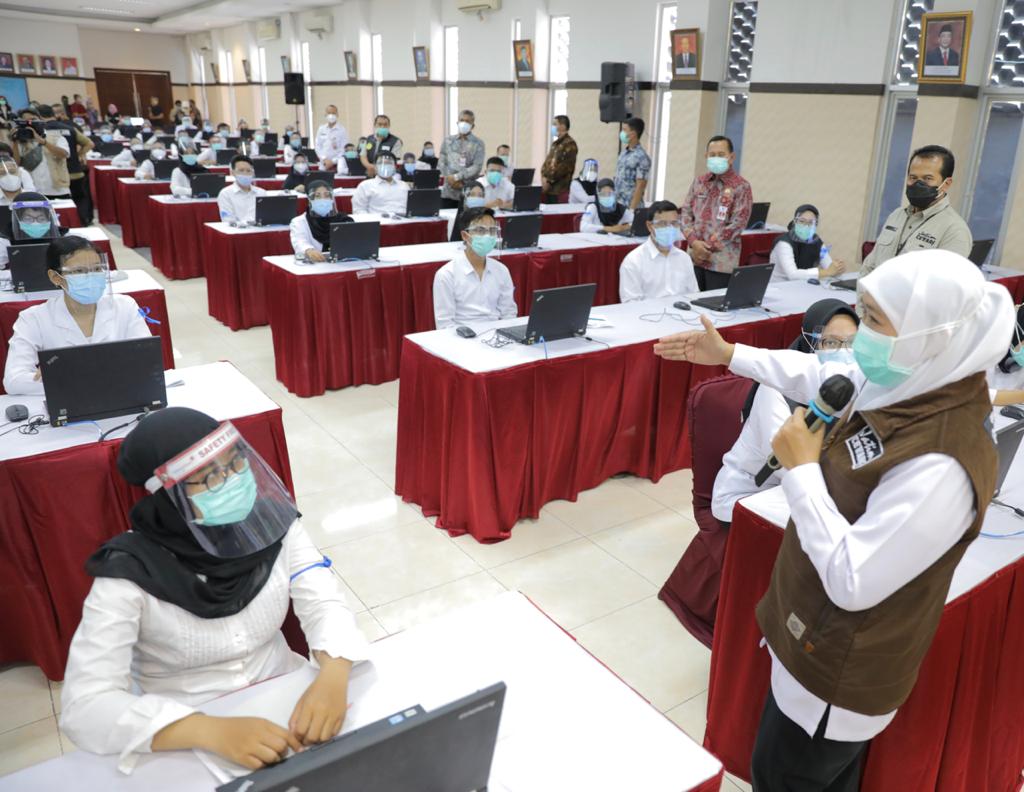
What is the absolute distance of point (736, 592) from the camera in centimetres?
197

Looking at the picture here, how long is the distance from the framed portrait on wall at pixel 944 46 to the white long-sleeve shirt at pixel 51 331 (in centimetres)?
644

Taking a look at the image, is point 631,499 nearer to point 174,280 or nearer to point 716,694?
point 716,694

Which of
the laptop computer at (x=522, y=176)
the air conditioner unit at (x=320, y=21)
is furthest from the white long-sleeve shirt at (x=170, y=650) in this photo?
the air conditioner unit at (x=320, y=21)

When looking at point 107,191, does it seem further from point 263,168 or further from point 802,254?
point 802,254

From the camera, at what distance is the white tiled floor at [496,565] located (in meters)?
2.40

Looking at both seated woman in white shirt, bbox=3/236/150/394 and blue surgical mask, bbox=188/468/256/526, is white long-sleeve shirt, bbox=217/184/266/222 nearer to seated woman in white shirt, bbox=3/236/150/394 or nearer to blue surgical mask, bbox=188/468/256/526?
seated woman in white shirt, bbox=3/236/150/394

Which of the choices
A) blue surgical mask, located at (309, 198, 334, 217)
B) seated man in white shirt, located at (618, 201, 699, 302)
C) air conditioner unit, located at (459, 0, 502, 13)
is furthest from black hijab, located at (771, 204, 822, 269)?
air conditioner unit, located at (459, 0, 502, 13)

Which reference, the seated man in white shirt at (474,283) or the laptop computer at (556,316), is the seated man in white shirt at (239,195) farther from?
the laptop computer at (556,316)

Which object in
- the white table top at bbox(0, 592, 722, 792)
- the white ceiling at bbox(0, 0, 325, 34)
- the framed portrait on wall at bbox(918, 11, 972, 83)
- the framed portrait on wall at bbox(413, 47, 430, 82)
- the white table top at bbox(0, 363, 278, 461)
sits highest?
the white ceiling at bbox(0, 0, 325, 34)

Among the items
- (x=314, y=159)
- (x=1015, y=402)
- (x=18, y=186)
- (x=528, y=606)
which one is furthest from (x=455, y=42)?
(x=528, y=606)

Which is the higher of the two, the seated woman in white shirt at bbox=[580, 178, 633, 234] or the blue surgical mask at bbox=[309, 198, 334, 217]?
the blue surgical mask at bbox=[309, 198, 334, 217]

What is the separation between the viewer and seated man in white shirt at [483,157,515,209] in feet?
24.0

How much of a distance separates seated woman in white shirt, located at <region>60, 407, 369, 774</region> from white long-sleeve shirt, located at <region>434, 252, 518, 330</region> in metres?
2.55

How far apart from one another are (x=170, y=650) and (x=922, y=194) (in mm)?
3942
